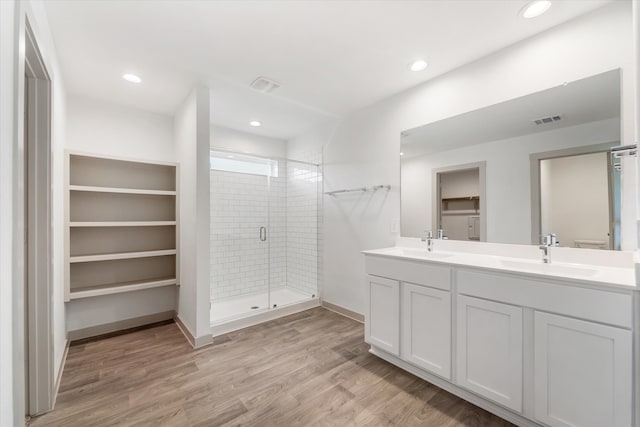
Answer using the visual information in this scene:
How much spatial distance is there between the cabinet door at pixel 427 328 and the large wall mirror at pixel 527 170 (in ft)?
2.42

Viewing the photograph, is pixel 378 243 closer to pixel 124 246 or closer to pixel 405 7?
pixel 405 7

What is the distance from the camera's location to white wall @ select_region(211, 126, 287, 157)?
3.94 metres

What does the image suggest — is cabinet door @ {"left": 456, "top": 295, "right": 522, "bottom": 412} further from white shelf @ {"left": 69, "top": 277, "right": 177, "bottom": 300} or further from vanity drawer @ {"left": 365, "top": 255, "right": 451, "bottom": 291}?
white shelf @ {"left": 69, "top": 277, "right": 177, "bottom": 300}

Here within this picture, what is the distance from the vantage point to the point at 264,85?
8.91 feet

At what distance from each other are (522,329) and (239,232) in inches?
135

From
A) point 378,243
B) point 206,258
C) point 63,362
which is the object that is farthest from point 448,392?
point 63,362

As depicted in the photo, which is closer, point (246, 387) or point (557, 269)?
point (557, 269)

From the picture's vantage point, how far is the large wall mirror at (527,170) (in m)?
1.74

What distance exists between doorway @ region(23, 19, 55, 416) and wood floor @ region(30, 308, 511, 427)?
0.24 m

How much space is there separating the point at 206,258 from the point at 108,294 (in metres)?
1.30

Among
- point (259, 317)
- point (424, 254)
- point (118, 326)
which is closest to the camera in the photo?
point (424, 254)

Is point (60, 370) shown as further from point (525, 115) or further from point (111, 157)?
point (525, 115)

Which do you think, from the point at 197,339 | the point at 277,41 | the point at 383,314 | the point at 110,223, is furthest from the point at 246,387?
the point at 277,41

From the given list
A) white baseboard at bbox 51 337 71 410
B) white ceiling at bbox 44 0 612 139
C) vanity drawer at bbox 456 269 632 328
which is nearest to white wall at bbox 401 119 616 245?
vanity drawer at bbox 456 269 632 328
